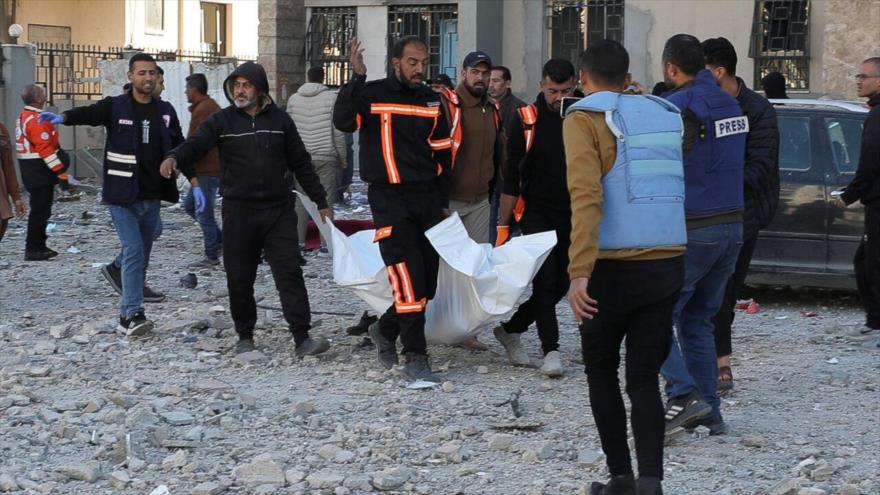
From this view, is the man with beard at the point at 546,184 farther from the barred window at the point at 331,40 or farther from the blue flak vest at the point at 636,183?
the barred window at the point at 331,40

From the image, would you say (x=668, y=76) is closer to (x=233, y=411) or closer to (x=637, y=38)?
(x=233, y=411)

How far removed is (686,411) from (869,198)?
3.35 meters

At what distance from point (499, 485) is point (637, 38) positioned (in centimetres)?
1447

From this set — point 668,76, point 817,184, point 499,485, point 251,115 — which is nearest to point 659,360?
point 499,485

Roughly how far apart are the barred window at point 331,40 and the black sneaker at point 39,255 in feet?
30.6

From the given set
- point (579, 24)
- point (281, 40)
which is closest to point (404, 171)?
point (579, 24)

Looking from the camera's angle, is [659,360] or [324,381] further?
[324,381]

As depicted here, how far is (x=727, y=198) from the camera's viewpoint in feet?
21.2

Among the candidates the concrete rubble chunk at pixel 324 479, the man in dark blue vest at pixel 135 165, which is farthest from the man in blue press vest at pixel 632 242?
the man in dark blue vest at pixel 135 165

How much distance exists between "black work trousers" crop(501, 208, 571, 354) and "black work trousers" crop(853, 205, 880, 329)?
2.36 m

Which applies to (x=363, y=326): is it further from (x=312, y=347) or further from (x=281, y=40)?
(x=281, y=40)

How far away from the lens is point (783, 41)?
60.9 feet

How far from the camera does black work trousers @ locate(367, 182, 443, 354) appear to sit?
7938 mm

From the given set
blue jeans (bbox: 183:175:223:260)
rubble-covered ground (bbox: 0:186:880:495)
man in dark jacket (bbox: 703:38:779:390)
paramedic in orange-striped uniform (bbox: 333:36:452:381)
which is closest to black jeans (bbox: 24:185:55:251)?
blue jeans (bbox: 183:175:223:260)
